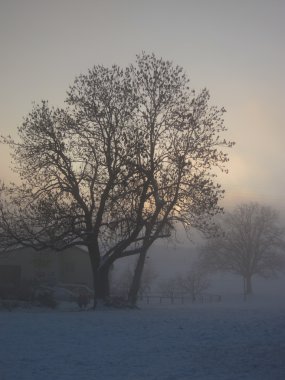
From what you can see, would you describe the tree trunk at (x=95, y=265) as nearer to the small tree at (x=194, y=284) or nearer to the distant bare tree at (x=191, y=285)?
the distant bare tree at (x=191, y=285)

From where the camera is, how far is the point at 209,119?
30.2 m

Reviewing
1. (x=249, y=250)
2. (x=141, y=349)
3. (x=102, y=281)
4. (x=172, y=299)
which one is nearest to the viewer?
(x=141, y=349)

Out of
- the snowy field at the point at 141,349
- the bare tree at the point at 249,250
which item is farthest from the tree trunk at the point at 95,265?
the bare tree at the point at 249,250

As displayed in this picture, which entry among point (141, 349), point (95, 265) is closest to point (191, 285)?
point (95, 265)

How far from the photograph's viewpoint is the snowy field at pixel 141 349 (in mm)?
11633

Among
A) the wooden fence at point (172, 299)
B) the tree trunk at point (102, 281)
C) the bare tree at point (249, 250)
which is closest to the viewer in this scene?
the tree trunk at point (102, 281)

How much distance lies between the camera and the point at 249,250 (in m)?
73.0

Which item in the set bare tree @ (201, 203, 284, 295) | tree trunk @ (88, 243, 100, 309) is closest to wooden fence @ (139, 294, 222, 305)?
bare tree @ (201, 203, 284, 295)

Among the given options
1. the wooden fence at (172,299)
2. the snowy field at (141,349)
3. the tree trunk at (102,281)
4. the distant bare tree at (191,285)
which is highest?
the distant bare tree at (191,285)

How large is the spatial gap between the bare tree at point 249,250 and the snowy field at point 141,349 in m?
52.5

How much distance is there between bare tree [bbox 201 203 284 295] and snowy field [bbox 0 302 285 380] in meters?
52.5

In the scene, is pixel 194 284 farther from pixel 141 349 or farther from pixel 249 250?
pixel 141 349

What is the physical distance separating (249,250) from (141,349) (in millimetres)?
60757

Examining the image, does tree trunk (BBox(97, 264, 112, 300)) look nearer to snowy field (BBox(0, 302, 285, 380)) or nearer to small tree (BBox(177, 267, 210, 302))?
snowy field (BBox(0, 302, 285, 380))
